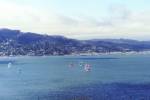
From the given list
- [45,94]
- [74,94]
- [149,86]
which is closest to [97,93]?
[74,94]

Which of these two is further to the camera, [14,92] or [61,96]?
[14,92]

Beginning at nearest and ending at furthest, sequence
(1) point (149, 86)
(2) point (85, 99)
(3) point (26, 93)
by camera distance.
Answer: (2) point (85, 99) < (3) point (26, 93) < (1) point (149, 86)

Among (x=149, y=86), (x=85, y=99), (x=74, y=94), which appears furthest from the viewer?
(x=149, y=86)

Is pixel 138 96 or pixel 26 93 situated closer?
pixel 138 96

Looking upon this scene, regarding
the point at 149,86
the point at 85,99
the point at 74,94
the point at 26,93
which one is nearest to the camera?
the point at 85,99

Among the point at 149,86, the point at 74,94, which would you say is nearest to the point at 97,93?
the point at 74,94

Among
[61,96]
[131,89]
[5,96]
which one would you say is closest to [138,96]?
[131,89]

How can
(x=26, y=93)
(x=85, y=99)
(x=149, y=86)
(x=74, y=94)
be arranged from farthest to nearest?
(x=149, y=86) < (x=26, y=93) < (x=74, y=94) < (x=85, y=99)

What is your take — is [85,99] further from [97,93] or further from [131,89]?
[131,89]

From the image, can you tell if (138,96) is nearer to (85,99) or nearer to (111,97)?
(111,97)
